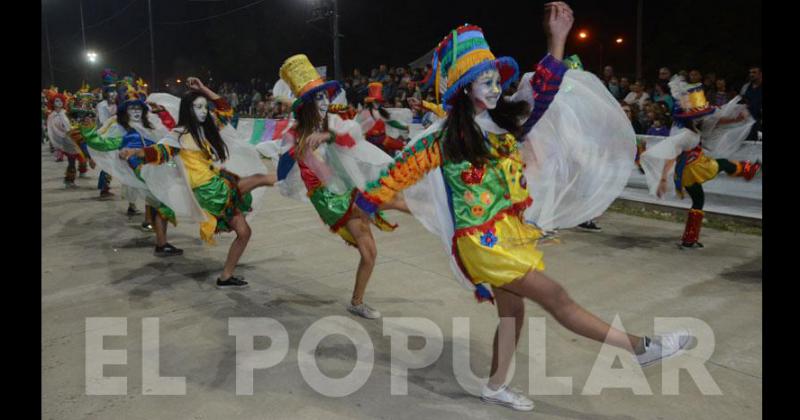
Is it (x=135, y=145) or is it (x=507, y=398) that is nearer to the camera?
(x=507, y=398)

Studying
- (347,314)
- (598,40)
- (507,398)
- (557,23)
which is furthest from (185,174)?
(598,40)

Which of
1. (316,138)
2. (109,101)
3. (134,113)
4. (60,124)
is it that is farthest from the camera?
(60,124)

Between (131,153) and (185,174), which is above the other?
(131,153)

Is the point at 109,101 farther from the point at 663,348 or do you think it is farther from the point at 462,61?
the point at 663,348

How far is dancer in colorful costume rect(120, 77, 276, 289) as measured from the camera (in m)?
5.55

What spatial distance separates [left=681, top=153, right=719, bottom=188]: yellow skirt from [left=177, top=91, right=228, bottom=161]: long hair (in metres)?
4.93

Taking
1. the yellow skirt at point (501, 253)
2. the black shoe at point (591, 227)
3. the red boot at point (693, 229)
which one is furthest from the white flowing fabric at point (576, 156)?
the black shoe at point (591, 227)

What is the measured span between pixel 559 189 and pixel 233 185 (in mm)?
3433

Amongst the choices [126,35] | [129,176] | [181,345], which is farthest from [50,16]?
[181,345]

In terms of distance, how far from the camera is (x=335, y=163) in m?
4.77

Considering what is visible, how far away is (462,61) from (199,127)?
346 centimetres

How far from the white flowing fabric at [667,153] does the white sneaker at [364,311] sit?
12.9 feet

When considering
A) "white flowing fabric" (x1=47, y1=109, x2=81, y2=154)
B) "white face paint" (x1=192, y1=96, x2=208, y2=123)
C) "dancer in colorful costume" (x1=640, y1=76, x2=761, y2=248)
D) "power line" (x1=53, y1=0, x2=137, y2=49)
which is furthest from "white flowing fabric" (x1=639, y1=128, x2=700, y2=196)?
"power line" (x1=53, y1=0, x2=137, y2=49)

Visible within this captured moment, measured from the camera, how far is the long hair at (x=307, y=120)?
4777 mm
